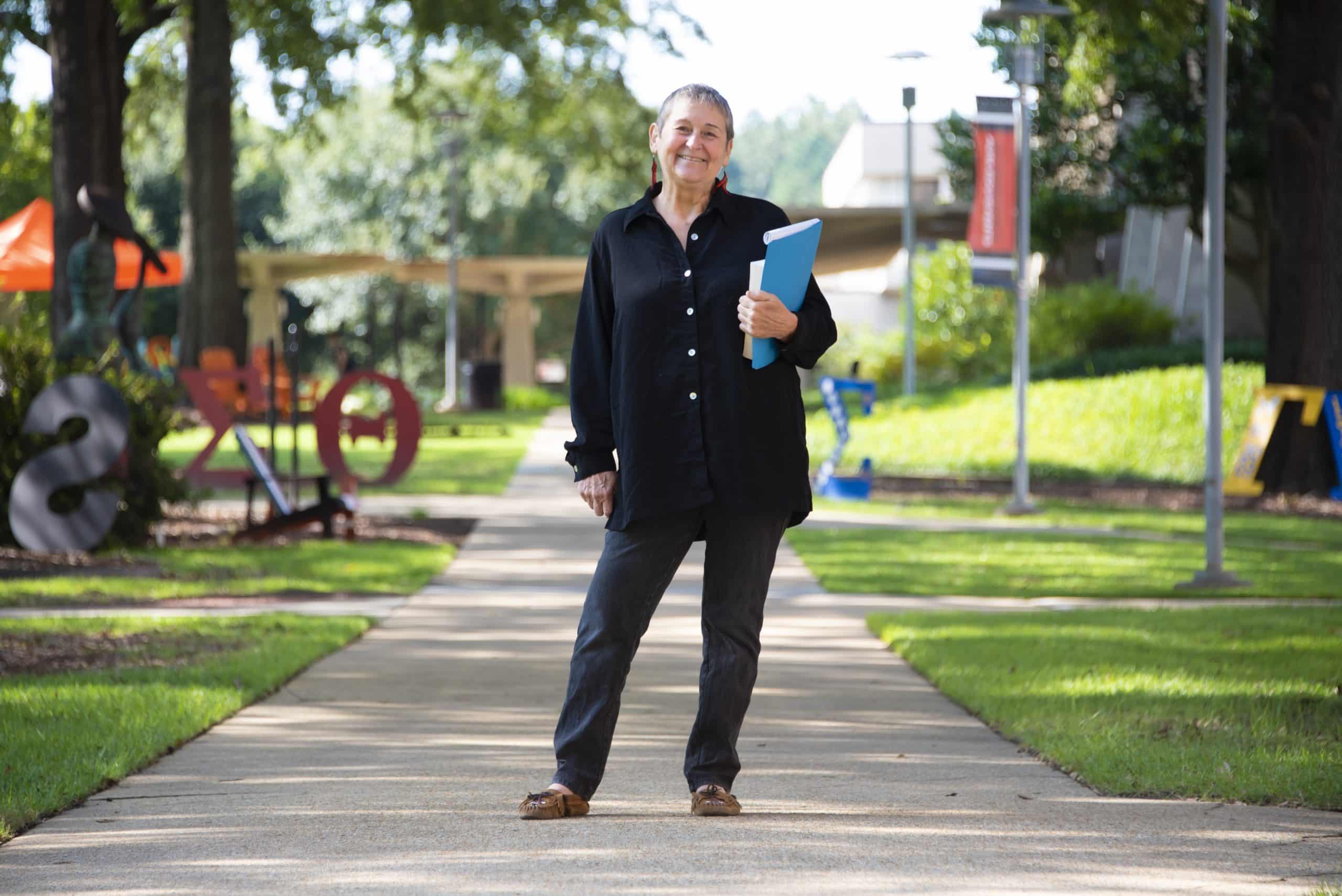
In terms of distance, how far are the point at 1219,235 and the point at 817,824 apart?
8.10m

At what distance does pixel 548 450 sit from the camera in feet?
91.7

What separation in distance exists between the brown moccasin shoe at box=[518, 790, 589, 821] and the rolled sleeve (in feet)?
2.84

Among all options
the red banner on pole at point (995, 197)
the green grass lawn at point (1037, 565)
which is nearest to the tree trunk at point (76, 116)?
the green grass lawn at point (1037, 565)

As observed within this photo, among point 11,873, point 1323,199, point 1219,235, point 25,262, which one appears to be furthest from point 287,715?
point 25,262

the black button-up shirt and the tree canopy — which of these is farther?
the tree canopy

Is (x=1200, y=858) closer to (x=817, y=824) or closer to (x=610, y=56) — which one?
(x=817, y=824)

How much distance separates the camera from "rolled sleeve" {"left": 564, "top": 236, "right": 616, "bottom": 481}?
4.67 meters

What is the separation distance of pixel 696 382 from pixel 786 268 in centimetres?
39

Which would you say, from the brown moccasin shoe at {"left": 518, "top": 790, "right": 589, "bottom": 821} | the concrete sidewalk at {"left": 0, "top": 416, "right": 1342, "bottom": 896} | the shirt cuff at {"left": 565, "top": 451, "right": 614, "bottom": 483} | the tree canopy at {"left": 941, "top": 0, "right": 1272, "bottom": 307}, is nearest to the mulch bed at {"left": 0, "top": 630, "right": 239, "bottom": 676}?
the concrete sidewalk at {"left": 0, "top": 416, "right": 1342, "bottom": 896}

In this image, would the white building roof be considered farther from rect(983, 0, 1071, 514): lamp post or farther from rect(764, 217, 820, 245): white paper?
rect(764, 217, 820, 245): white paper

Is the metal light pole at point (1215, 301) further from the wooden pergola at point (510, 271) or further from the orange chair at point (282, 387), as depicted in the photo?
the wooden pergola at point (510, 271)

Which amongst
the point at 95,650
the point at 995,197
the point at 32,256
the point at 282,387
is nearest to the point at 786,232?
the point at 95,650

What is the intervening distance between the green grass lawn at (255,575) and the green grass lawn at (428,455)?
1.84 m

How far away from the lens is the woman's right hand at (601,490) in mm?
4645
